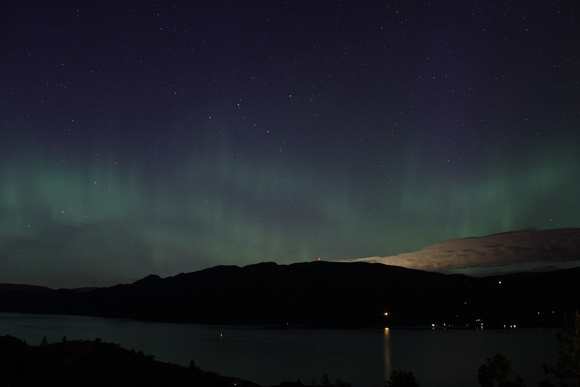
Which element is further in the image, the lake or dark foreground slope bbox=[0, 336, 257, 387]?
the lake

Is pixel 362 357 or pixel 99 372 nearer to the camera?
pixel 99 372

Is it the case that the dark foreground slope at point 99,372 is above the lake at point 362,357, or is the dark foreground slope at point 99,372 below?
above

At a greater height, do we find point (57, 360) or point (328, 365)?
point (57, 360)

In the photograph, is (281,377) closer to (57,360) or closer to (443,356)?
(57,360)

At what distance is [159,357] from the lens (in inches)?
3679

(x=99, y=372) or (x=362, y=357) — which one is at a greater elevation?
(x=99, y=372)

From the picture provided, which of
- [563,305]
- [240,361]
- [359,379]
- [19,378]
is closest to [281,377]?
[359,379]

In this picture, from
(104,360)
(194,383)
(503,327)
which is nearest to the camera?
(194,383)

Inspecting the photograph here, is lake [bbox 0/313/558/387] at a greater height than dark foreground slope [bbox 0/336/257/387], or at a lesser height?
lesser

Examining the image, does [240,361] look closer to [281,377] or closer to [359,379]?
[281,377]

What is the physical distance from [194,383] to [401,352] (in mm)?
83684

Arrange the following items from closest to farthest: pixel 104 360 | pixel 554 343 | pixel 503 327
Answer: pixel 104 360 < pixel 554 343 < pixel 503 327

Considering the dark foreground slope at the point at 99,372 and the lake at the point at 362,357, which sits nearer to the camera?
the dark foreground slope at the point at 99,372

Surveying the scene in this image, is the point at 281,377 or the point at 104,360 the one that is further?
the point at 281,377
